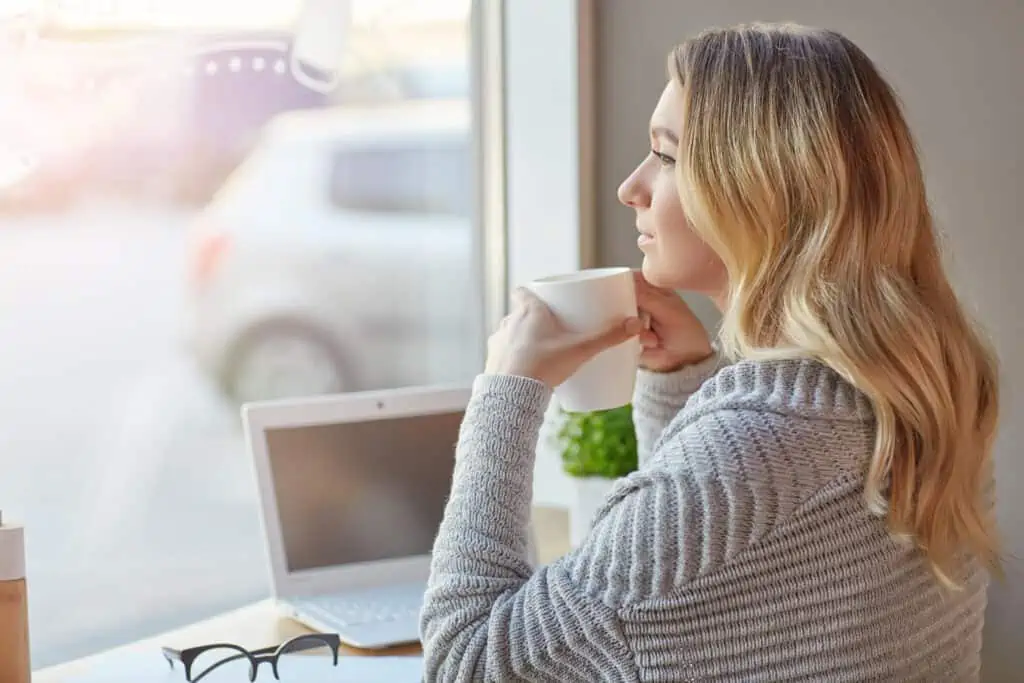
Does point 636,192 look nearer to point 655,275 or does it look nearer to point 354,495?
point 655,275

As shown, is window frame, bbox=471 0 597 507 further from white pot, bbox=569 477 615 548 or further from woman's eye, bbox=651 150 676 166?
woman's eye, bbox=651 150 676 166

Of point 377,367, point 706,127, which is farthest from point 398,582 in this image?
point 706,127

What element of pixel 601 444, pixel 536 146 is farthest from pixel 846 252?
pixel 536 146

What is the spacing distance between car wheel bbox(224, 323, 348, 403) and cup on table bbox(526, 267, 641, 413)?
0.64m

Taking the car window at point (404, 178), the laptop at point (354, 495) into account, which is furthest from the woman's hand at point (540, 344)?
the car window at point (404, 178)

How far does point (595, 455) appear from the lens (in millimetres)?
1610

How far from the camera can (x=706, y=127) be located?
1.11 m

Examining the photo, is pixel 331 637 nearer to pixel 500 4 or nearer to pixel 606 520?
pixel 606 520

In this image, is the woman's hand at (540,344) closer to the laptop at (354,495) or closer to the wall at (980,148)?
the laptop at (354,495)

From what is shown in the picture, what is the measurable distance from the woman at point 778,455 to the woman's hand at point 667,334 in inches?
11.6

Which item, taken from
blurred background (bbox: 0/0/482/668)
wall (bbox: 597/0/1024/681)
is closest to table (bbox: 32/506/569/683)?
blurred background (bbox: 0/0/482/668)

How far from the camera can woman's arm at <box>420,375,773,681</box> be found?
97 cm

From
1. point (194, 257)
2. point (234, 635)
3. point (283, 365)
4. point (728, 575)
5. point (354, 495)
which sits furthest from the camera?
point (283, 365)

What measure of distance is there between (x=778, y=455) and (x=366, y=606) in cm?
67
